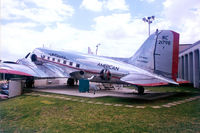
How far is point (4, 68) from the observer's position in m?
19.2

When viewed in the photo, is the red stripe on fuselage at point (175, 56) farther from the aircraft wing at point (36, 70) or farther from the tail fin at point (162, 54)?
the aircraft wing at point (36, 70)

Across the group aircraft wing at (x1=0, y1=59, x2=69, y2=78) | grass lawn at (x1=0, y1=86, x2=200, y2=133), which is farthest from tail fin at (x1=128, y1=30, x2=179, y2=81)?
aircraft wing at (x1=0, y1=59, x2=69, y2=78)

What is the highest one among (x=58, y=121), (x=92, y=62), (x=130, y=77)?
(x=92, y=62)

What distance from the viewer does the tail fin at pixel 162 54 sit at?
14375 mm

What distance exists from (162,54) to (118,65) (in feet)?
13.4

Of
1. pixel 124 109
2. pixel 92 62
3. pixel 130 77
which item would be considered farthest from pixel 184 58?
pixel 124 109

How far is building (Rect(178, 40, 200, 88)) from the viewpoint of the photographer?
2277 cm

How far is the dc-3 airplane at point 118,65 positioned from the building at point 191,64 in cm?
985

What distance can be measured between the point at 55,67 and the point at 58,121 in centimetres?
1390

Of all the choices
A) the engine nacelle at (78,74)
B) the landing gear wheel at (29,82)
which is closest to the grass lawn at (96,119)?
the engine nacelle at (78,74)

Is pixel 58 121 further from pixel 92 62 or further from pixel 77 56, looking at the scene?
pixel 77 56

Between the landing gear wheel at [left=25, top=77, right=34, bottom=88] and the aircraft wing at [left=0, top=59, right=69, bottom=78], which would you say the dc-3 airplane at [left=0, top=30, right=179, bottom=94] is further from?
the landing gear wheel at [left=25, top=77, right=34, bottom=88]

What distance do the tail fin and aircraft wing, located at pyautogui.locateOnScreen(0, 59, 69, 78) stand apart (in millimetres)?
9483

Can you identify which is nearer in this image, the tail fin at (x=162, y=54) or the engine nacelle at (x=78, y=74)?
the tail fin at (x=162, y=54)
